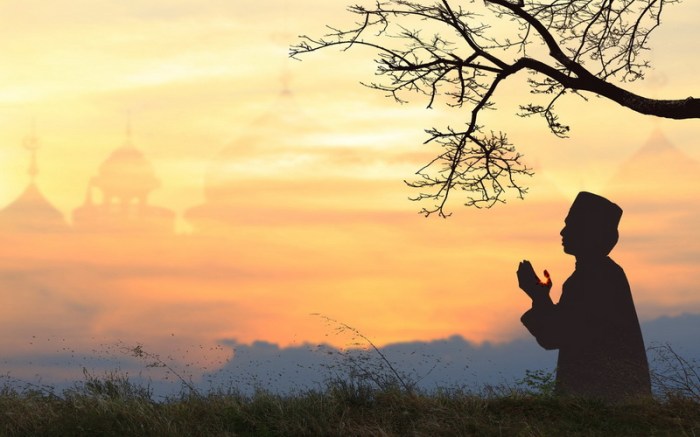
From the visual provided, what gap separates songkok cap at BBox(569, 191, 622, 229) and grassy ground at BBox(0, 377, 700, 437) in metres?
6.43

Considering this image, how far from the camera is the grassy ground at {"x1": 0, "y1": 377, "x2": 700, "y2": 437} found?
10461mm

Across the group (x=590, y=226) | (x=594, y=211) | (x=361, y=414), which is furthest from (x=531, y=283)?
(x=361, y=414)

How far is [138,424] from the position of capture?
11.0 m

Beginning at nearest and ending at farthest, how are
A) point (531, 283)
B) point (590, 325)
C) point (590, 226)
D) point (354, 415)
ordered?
1. point (354, 415)
2. point (590, 325)
3. point (531, 283)
4. point (590, 226)

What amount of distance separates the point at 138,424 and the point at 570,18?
10112 millimetres

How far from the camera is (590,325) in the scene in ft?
54.8

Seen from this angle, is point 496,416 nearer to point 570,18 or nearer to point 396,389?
point 396,389

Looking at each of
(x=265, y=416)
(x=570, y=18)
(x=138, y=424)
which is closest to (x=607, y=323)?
(x=570, y=18)

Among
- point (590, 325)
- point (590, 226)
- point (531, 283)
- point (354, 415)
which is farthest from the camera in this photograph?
point (590, 226)

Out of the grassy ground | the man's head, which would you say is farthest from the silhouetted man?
the grassy ground

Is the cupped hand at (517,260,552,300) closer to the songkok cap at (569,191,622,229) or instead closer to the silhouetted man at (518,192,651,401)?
the silhouetted man at (518,192,651,401)

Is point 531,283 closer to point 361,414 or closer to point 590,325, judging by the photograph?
point 590,325

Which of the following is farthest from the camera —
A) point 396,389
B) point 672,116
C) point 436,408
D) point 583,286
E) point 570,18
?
point 583,286

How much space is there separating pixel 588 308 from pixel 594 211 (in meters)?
1.94
